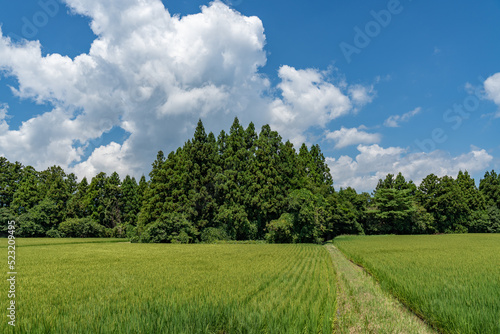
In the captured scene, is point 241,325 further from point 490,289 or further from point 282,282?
point 490,289

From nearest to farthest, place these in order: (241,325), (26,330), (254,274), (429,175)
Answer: (26,330) → (241,325) → (254,274) → (429,175)

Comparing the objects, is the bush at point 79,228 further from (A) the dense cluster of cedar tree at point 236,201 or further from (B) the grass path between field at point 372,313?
(B) the grass path between field at point 372,313

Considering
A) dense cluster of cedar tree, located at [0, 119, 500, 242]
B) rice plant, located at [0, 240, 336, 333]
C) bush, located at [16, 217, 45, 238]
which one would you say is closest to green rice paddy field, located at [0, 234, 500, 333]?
rice plant, located at [0, 240, 336, 333]

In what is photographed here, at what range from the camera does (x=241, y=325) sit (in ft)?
16.7

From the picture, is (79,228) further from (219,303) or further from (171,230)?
(219,303)

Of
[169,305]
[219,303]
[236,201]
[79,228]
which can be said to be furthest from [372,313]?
[79,228]

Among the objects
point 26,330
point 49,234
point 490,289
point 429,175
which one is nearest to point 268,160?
point 490,289

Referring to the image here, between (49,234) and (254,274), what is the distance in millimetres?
58791

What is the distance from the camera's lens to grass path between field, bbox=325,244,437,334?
20.2 ft

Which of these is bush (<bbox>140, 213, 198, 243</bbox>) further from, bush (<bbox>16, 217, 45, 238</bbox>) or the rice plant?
bush (<bbox>16, 217, 45, 238</bbox>)

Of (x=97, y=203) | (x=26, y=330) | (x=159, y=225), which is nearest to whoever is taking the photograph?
(x=26, y=330)

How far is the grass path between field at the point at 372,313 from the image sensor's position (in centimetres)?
614

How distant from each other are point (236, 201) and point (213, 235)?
6063 mm

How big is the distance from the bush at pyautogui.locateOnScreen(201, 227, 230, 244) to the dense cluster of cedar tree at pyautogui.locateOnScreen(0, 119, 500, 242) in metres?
0.15
